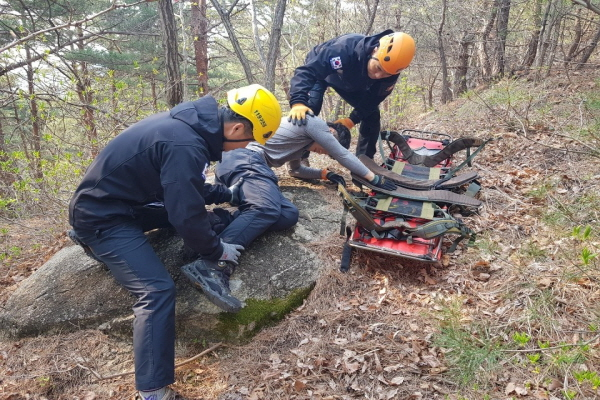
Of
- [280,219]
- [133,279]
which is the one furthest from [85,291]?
[280,219]

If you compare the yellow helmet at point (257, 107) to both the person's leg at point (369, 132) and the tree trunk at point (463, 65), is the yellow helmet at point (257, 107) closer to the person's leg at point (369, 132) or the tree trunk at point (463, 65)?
the person's leg at point (369, 132)

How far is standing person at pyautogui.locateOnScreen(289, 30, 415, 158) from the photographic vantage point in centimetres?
434

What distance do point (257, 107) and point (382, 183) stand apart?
2.21m

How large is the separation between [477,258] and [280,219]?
6.40 feet

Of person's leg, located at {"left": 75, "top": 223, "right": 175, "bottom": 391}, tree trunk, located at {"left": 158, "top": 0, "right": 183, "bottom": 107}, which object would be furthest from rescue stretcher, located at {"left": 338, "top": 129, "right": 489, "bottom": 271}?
tree trunk, located at {"left": 158, "top": 0, "right": 183, "bottom": 107}

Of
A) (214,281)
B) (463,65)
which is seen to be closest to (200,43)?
(463,65)

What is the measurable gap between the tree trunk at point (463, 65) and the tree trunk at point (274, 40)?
5349 mm

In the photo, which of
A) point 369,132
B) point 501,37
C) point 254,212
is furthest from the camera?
point 501,37

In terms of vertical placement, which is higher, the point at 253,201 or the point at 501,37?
the point at 501,37

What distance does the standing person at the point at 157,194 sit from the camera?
8.48ft

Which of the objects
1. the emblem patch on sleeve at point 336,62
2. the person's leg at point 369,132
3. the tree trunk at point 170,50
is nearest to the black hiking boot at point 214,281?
the emblem patch on sleeve at point 336,62

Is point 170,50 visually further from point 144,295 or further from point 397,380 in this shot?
point 397,380

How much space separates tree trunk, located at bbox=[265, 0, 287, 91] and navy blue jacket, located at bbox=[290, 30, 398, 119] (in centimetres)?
202

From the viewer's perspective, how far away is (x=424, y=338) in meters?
2.86
